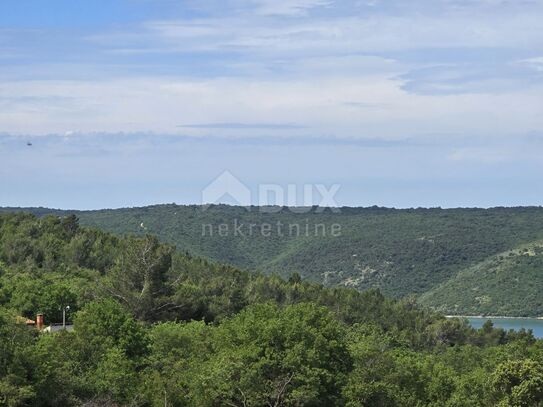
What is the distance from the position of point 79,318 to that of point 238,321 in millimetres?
7296

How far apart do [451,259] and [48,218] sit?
10238cm

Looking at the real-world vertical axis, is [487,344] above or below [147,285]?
below

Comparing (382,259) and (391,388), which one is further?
(382,259)

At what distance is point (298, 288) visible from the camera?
9706 cm

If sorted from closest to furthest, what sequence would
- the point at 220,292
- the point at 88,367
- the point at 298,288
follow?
the point at 88,367 → the point at 220,292 → the point at 298,288

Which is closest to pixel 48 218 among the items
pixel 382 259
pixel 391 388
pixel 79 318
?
pixel 79 318

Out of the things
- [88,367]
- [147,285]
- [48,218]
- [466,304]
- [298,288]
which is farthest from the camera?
[466,304]

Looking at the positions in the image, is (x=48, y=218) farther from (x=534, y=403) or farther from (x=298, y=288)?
(x=534, y=403)

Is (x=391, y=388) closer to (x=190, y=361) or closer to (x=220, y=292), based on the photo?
(x=190, y=361)

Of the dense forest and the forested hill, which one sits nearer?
the dense forest

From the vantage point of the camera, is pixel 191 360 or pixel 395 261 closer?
pixel 191 360

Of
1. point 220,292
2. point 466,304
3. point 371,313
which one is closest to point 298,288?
point 371,313

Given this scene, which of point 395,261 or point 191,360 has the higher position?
point 395,261

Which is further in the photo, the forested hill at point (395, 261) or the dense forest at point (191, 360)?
the forested hill at point (395, 261)
